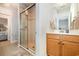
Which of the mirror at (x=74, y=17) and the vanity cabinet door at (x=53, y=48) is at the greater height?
the mirror at (x=74, y=17)

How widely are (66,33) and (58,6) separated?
0.36 m

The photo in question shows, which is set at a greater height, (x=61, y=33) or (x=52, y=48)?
(x=61, y=33)

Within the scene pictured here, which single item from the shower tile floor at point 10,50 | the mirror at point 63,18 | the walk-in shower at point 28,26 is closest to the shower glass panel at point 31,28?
the walk-in shower at point 28,26

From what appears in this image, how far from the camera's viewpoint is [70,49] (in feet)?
4.86

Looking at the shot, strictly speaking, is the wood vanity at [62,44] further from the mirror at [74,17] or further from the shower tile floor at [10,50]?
the shower tile floor at [10,50]

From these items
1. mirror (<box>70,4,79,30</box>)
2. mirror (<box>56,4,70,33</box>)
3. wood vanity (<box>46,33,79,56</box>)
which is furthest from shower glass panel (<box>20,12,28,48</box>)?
mirror (<box>70,4,79,30</box>)

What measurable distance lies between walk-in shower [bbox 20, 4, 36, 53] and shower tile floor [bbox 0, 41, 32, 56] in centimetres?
7

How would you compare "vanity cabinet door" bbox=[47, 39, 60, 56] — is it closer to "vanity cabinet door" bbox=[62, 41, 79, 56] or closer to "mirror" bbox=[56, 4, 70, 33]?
"vanity cabinet door" bbox=[62, 41, 79, 56]

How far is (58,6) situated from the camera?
151 cm

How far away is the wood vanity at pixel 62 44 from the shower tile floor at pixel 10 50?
33cm

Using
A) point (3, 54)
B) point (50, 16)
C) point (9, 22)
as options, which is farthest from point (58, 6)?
point (3, 54)

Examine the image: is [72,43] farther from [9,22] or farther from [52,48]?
[9,22]

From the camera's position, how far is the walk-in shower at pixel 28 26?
1.52 meters

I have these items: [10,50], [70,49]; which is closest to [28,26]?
[10,50]
